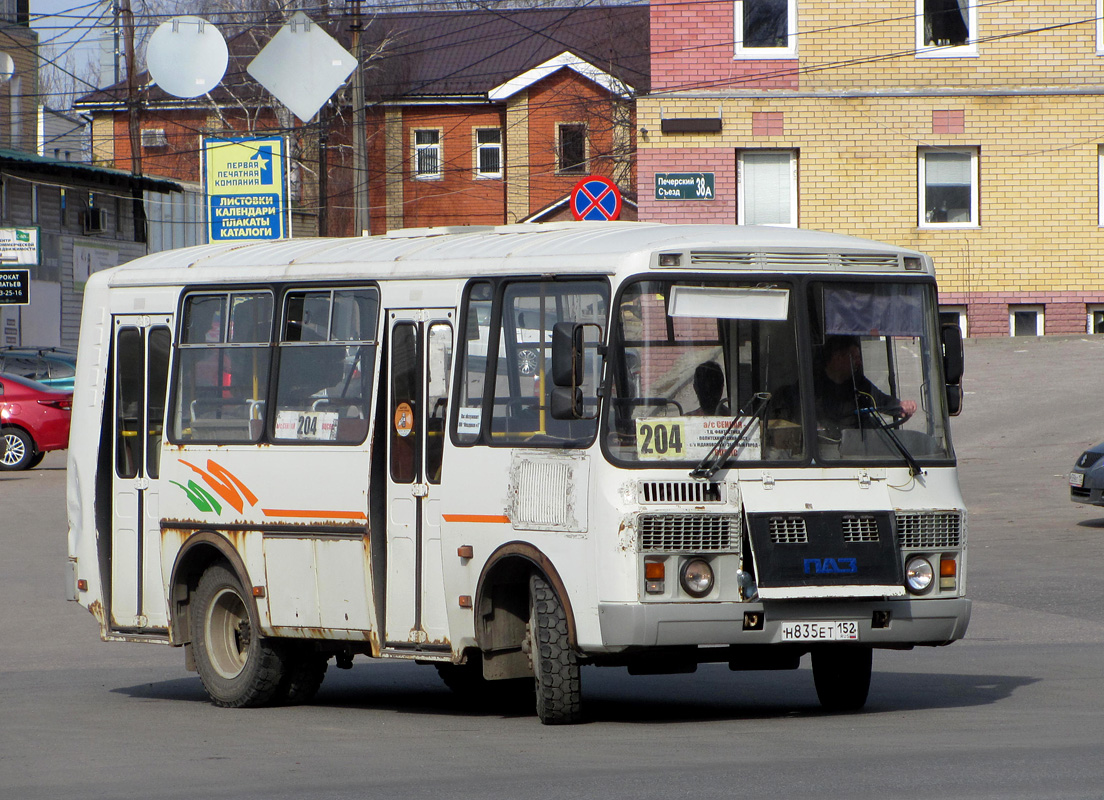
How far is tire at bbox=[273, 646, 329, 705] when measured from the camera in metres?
10.9

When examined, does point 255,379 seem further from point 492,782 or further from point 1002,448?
point 1002,448

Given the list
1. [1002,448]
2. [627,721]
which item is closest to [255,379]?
[627,721]

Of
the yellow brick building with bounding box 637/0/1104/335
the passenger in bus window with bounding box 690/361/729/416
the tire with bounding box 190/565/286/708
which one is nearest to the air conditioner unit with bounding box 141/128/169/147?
the yellow brick building with bounding box 637/0/1104/335

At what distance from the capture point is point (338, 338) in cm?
1039

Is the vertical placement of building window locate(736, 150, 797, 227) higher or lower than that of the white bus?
higher

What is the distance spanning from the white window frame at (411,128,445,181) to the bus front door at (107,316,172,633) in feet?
179

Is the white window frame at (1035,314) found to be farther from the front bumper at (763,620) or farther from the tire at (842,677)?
the front bumper at (763,620)

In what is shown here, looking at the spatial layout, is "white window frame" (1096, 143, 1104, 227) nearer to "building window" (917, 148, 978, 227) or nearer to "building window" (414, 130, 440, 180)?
"building window" (917, 148, 978, 227)

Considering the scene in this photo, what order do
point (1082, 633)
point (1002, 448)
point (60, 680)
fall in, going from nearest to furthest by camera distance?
point (60, 680) < point (1082, 633) < point (1002, 448)

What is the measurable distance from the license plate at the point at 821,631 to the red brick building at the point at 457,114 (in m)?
52.5

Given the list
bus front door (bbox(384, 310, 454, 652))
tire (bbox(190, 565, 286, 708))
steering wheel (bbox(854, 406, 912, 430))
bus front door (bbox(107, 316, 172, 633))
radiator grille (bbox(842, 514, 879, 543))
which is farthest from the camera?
bus front door (bbox(107, 316, 172, 633))

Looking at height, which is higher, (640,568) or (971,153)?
(971,153)

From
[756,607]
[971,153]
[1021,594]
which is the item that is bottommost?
[1021,594]

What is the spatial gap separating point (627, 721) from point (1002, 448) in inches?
699
